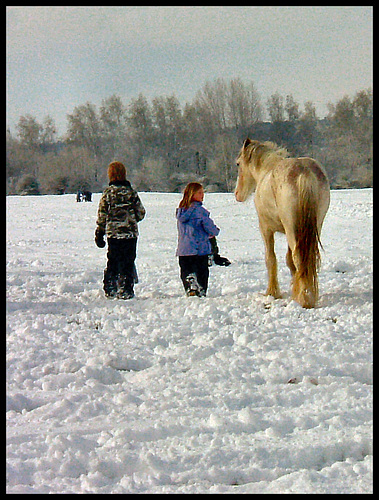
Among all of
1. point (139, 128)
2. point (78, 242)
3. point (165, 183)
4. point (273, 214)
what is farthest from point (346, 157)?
point (273, 214)

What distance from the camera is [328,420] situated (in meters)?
2.87

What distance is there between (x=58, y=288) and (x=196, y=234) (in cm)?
210

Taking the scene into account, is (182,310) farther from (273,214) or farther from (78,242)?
(78,242)

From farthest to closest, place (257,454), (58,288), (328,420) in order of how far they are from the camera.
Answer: (58,288)
(328,420)
(257,454)

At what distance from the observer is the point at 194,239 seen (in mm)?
6523

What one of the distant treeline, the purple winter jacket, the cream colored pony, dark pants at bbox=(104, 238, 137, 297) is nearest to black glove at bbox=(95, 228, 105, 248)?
dark pants at bbox=(104, 238, 137, 297)

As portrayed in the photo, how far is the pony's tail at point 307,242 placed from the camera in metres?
5.49

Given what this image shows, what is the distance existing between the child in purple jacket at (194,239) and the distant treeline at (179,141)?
42348mm

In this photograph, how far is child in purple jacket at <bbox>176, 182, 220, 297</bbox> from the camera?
649cm

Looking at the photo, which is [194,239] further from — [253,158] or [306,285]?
[306,285]

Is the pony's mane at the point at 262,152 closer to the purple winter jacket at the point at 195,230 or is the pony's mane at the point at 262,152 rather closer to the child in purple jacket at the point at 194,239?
the child in purple jacket at the point at 194,239

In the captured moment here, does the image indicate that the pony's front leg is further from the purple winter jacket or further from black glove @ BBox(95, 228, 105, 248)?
black glove @ BBox(95, 228, 105, 248)

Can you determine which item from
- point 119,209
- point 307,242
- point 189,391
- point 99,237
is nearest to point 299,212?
point 307,242
